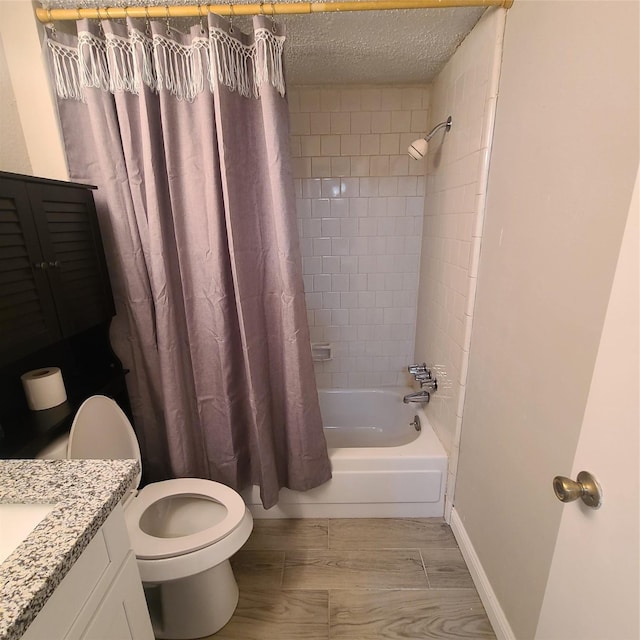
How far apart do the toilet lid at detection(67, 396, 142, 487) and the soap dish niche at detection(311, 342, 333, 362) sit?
46.6 inches

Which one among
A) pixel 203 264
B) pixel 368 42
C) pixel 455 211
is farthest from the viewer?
pixel 455 211

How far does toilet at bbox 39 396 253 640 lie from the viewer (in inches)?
43.0

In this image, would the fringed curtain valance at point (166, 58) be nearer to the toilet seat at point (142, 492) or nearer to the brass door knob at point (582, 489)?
the toilet seat at point (142, 492)

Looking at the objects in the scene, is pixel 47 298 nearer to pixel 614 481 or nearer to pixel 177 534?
pixel 177 534

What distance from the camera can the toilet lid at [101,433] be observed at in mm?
1111

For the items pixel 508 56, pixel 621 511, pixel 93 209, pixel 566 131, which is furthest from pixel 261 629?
pixel 508 56

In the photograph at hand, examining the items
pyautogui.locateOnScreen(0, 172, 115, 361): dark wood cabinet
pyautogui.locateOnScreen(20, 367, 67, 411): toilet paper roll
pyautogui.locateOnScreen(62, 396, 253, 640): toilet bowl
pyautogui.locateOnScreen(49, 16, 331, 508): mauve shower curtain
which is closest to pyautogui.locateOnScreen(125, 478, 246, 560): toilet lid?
pyautogui.locateOnScreen(62, 396, 253, 640): toilet bowl

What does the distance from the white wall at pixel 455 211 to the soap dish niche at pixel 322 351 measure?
61cm

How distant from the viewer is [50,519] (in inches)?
24.4

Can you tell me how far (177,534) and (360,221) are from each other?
5.90 feet

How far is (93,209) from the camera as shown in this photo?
49.3 inches

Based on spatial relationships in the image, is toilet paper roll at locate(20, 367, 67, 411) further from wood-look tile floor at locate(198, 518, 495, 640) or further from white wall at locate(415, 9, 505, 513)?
white wall at locate(415, 9, 505, 513)

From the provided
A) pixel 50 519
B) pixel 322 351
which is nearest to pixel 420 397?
pixel 322 351

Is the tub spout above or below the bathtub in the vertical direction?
above
